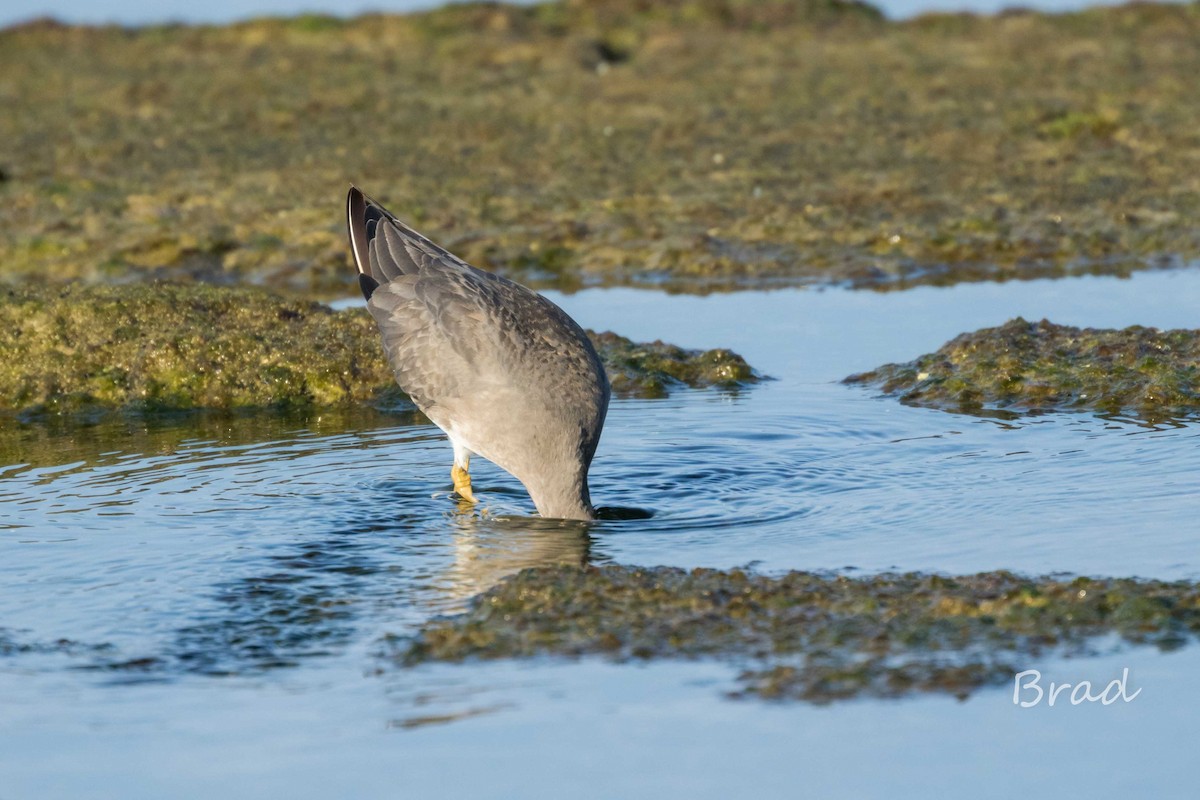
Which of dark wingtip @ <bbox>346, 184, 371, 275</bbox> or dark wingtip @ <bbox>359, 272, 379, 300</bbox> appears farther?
dark wingtip @ <bbox>346, 184, 371, 275</bbox>

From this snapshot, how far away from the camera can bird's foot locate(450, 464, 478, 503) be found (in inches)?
302

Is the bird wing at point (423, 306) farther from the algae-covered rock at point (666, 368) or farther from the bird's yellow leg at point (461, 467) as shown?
the algae-covered rock at point (666, 368)

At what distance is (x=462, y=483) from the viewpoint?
7773mm

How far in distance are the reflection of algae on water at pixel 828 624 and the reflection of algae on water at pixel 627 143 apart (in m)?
6.71

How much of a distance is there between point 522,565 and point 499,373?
1195mm

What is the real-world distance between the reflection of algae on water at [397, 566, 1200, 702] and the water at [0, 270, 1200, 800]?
0.46 ft

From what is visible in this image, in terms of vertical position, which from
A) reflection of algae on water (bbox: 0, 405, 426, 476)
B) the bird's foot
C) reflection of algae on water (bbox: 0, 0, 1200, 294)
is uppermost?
reflection of algae on water (bbox: 0, 0, 1200, 294)

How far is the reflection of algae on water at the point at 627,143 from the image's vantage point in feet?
42.8

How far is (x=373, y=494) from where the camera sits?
7.57 metres

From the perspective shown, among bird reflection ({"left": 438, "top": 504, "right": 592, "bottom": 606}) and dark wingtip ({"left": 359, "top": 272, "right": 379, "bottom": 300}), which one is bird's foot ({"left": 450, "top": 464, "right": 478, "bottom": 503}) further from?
dark wingtip ({"left": 359, "top": 272, "right": 379, "bottom": 300})

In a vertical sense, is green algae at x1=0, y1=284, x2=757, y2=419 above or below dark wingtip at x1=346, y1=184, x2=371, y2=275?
below

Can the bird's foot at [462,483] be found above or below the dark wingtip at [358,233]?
below

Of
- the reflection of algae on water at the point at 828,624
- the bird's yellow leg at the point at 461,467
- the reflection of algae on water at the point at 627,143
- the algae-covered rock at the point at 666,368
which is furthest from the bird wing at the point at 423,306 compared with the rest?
the reflection of algae on water at the point at 627,143

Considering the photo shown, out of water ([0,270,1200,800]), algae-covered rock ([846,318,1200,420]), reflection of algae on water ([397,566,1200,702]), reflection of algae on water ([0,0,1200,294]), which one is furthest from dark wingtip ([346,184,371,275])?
reflection of algae on water ([0,0,1200,294])
